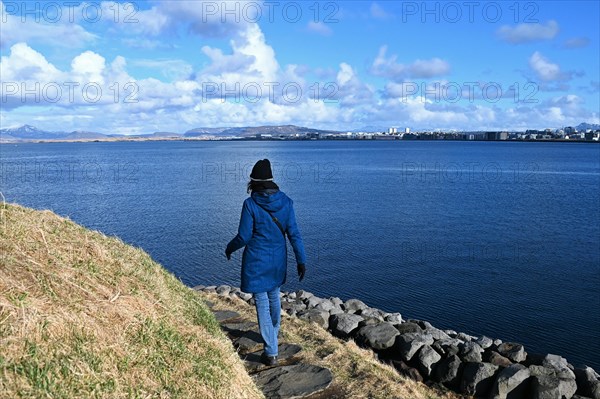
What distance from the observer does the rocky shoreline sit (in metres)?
11.5

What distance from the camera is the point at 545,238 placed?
34844mm

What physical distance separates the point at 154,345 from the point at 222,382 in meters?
0.97

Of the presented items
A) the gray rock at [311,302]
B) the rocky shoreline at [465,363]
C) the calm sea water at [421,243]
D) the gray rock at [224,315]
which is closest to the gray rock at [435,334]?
the rocky shoreline at [465,363]

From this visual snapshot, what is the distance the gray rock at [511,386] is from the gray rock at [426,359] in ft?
4.79

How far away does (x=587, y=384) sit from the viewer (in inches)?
477

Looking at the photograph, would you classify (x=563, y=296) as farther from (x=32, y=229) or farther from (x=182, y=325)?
(x=32, y=229)

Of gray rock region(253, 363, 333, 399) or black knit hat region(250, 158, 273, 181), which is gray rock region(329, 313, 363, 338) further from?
black knit hat region(250, 158, 273, 181)

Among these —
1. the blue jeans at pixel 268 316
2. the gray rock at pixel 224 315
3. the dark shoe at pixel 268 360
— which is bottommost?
the gray rock at pixel 224 315

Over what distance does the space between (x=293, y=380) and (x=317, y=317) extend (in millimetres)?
6182

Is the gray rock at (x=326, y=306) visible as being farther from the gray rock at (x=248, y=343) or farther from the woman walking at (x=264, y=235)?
the woman walking at (x=264, y=235)

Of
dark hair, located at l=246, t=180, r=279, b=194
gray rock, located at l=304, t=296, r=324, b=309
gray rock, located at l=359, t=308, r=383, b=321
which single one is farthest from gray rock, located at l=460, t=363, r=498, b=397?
dark hair, located at l=246, t=180, r=279, b=194

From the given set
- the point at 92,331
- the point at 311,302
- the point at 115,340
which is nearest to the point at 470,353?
the point at 311,302

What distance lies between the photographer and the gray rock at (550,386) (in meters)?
11.1

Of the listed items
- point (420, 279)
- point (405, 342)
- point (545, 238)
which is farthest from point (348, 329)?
point (545, 238)
